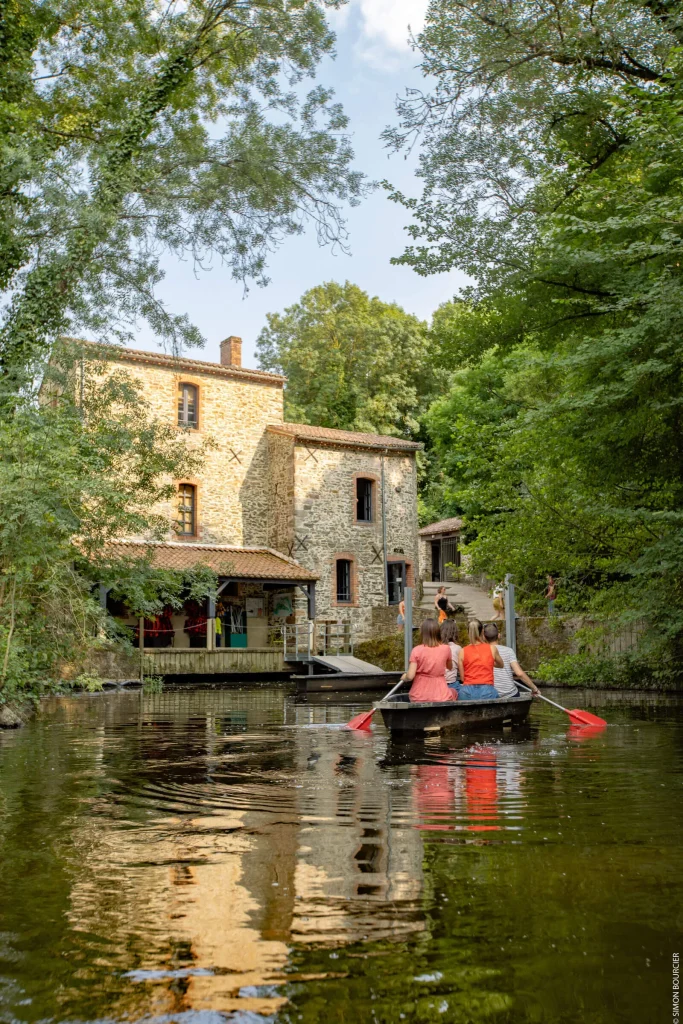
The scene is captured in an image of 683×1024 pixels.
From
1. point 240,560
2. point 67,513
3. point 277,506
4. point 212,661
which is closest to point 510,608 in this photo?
point 67,513

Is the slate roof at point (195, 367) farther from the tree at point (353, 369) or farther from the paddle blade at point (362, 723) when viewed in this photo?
the paddle blade at point (362, 723)

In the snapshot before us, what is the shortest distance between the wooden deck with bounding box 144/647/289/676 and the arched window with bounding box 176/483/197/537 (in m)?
4.64

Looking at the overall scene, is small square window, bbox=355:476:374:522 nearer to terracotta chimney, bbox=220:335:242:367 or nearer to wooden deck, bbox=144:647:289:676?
terracotta chimney, bbox=220:335:242:367

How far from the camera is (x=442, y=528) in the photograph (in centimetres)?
3678

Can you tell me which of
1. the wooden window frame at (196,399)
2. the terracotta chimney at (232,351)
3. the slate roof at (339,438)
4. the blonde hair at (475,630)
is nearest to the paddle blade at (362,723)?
the blonde hair at (475,630)

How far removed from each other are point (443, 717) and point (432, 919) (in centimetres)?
668

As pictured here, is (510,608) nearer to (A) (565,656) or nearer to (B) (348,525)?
(A) (565,656)

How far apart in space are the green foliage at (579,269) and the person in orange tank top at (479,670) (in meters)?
1.68

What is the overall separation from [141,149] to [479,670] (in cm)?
901

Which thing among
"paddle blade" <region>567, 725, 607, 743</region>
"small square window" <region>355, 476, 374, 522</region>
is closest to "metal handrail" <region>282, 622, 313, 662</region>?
"small square window" <region>355, 476, 374, 522</region>

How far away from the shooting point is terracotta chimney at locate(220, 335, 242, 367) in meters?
32.9

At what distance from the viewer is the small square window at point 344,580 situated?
3103cm

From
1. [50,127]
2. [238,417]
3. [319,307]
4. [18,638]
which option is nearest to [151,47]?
[50,127]

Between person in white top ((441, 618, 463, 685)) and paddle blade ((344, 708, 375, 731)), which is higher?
person in white top ((441, 618, 463, 685))
